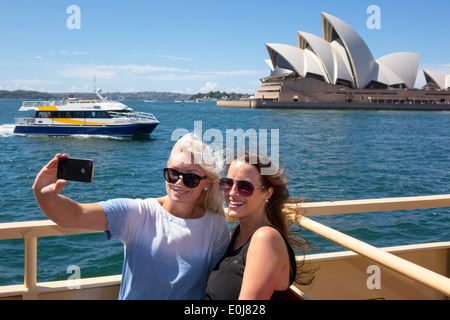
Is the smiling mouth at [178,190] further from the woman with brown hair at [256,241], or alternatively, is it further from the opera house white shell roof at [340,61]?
the opera house white shell roof at [340,61]

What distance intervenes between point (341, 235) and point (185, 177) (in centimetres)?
67

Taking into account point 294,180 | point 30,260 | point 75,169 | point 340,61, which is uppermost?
point 340,61

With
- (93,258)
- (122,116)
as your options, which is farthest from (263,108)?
Answer: (93,258)

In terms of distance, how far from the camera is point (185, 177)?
5.10 ft

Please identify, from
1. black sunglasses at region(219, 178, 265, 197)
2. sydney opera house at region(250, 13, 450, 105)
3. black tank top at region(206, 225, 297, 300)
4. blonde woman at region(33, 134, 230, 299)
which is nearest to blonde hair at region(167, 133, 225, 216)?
blonde woman at region(33, 134, 230, 299)

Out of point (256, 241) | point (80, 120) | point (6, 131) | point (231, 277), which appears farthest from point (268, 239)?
point (6, 131)

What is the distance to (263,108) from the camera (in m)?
64.8

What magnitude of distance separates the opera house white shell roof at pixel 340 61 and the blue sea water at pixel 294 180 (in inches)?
1162

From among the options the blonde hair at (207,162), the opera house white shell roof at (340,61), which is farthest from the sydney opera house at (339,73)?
the blonde hair at (207,162)

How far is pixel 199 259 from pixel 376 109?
6275 centimetres

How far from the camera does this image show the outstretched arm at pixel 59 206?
1330mm

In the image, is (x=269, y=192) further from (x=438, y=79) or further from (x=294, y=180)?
(x=438, y=79)

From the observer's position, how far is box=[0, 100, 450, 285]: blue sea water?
5.92 meters

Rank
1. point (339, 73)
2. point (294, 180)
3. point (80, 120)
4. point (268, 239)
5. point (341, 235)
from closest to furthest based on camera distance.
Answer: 1. point (268, 239)
2. point (341, 235)
3. point (294, 180)
4. point (80, 120)
5. point (339, 73)
